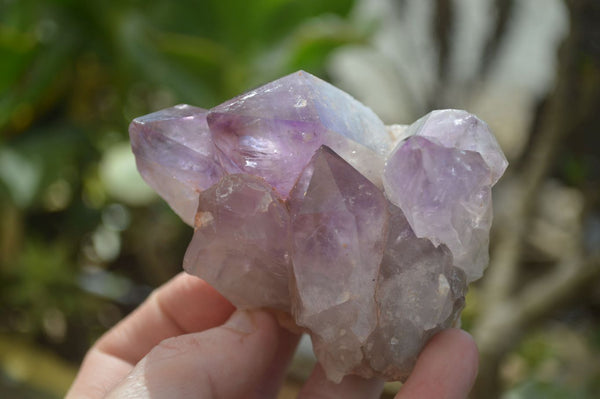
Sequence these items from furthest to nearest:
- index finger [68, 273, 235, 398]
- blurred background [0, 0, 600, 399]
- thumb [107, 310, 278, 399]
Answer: blurred background [0, 0, 600, 399]
index finger [68, 273, 235, 398]
thumb [107, 310, 278, 399]

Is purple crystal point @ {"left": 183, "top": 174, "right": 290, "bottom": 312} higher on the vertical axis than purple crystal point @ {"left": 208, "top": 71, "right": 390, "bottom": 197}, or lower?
lower

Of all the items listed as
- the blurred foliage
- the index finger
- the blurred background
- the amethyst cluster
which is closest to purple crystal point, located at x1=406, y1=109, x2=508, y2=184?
the amethyst cluster

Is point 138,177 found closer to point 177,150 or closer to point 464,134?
point 177,150

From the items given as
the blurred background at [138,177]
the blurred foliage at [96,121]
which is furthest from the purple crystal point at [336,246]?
the blurred foliage at [96,121]

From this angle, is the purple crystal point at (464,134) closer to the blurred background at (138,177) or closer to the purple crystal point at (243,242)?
the purple crystal point at (243,242)

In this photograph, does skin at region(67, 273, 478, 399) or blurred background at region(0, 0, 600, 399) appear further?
blurred background at region(0, 0, 600, 399)

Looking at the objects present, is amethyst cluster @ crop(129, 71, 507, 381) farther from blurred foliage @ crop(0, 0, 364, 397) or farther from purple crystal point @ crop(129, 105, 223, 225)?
blurred foliage @ crop(0, 0, 364, 397)

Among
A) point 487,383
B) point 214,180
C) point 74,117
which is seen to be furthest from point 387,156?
point 74,117
